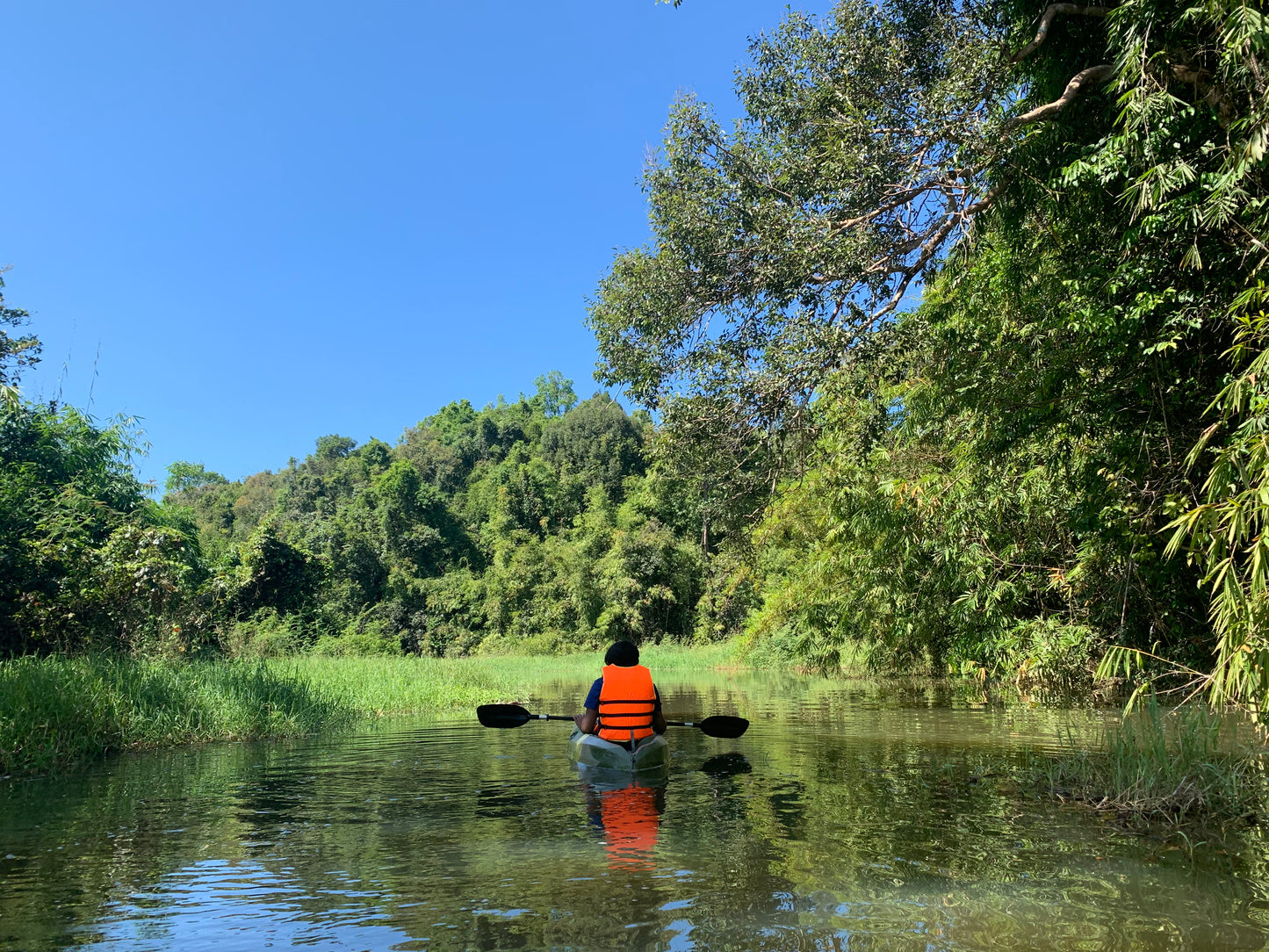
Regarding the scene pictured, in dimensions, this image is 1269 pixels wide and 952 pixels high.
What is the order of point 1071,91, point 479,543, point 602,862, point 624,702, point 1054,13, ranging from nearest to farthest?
point 602,862, point 1054,13, point 1071,91, point 624,702, point 479,543

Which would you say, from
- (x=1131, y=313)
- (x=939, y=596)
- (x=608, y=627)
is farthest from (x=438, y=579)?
(x=1131, y=313)

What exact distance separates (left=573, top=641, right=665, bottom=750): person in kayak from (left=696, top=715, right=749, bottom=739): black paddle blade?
1614mm

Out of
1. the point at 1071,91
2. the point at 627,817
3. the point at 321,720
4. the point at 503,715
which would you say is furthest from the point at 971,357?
the point at 321,720

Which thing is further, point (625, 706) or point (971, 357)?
point (971, 357)

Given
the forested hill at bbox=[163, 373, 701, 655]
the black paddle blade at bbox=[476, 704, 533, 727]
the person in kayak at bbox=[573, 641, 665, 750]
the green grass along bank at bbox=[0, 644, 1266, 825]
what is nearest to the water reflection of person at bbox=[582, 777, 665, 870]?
the person in kayak at bbox=[573, 641, 665, 750]

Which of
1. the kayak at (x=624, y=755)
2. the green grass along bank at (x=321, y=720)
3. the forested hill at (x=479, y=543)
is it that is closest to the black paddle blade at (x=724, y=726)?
the kayak at (x=624, y=755)

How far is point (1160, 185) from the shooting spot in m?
6.11

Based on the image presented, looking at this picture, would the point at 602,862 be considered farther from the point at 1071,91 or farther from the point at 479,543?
the point at 479,543

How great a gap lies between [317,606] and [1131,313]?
2887 centimetres

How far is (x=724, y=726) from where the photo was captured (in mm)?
10945

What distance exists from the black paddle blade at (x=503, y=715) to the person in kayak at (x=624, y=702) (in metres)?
3.10

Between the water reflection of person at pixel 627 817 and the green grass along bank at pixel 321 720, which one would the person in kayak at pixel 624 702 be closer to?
the water reflection of person at pixel 627 817

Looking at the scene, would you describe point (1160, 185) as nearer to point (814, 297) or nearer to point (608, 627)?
point (814, 297)

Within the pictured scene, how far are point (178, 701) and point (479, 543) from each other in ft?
161
